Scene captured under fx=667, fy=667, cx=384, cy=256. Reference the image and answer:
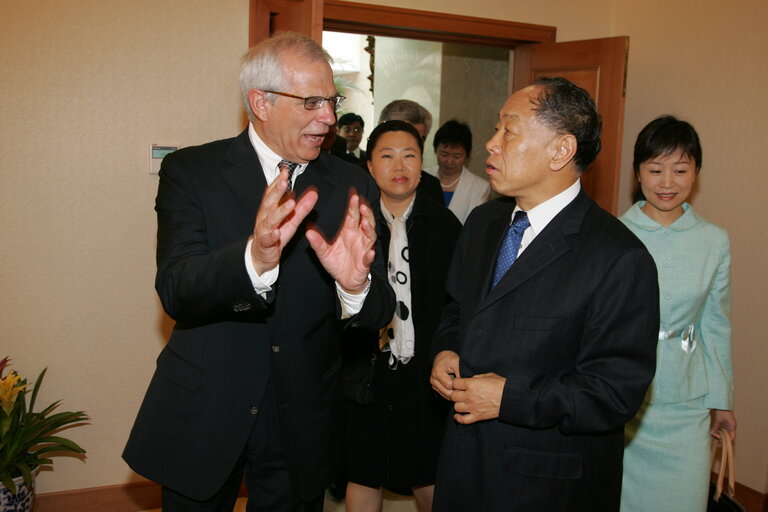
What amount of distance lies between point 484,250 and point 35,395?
233cm

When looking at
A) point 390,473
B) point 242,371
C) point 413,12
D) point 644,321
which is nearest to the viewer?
point 644,321

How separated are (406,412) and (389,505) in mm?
1024

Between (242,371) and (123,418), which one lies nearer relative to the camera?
(242,371)

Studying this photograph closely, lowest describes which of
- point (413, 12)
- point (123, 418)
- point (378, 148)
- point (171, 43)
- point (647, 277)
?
point (123, 418)

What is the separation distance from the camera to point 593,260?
5.16 ft

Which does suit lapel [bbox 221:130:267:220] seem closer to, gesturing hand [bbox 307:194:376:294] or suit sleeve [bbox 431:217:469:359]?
gesturing hand [bbox 307:194:376:294]

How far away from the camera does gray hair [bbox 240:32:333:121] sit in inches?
71.4

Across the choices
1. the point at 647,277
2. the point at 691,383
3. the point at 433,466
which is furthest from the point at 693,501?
the point at 647,277

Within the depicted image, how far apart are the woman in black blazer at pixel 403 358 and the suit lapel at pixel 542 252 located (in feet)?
3.29

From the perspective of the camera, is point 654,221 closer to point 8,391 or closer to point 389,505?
point 389,505

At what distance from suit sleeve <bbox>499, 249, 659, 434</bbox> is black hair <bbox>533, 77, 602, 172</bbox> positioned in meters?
0.33

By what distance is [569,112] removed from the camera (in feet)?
5.56

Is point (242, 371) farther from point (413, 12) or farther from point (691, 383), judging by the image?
point (413, 12)

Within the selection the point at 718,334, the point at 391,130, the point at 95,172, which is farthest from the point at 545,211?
the point at 95,172
